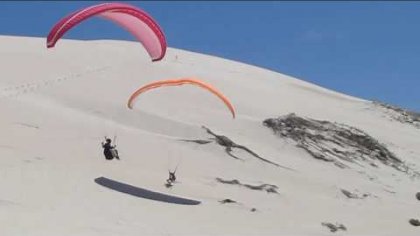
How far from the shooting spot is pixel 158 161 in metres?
18.7

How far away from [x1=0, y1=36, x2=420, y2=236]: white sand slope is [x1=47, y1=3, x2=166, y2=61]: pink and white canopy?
323 centimetres

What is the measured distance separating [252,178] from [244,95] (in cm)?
1319

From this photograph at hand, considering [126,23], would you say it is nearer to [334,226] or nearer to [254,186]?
[254,186]

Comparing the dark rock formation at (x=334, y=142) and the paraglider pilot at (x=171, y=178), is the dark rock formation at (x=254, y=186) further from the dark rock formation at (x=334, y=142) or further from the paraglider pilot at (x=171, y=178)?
the dark rock formation at (x=334, y=142)

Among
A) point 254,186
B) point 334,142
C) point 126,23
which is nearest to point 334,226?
point 254,186

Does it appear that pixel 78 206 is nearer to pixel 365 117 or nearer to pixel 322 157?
pixel 322 157

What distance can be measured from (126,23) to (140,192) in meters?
4.69

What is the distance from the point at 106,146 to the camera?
1742 centimetres

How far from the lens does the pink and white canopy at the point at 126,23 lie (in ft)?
50.4

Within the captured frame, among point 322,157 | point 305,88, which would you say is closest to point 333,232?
point 322,157

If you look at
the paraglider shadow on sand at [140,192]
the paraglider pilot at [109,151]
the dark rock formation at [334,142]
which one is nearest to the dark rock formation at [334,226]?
the paraglider shadow on sand at [140,192]

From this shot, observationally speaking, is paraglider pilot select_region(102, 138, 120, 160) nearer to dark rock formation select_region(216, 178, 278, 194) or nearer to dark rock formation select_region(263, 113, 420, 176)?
dark rock formation select_region(216, 178, 278, 194)

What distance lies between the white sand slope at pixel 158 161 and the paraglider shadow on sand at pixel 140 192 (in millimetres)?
197

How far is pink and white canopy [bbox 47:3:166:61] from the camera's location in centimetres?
1535
